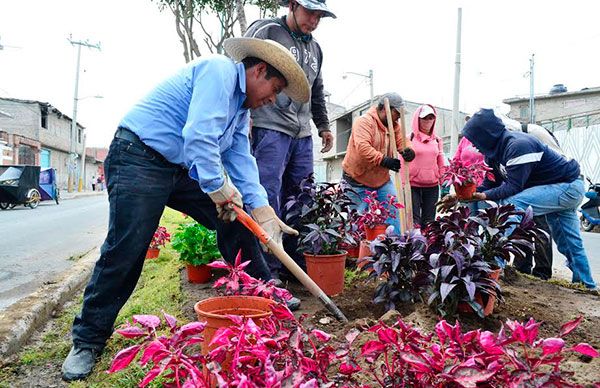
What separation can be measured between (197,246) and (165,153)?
5.59ft

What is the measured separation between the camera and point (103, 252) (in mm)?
2484

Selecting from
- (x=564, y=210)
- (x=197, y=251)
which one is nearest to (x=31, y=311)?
(x=197, y=251)

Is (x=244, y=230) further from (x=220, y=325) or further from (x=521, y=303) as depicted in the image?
(x=521, y=303)

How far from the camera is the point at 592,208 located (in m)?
11.6

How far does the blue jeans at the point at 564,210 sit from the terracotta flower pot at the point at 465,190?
0.33m

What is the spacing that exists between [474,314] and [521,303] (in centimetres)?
58

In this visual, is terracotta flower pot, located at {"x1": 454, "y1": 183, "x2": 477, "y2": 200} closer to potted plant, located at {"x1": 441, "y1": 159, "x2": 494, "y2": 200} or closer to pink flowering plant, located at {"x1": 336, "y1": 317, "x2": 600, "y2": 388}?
potted plant, located at {"x1": 441, "y1": 159, "x2": 494, "y2": 200}

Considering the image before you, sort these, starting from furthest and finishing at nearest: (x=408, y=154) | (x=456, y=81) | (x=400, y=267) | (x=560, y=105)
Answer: (x=560, y=105)
(x=456, y=81)
(x=408, y=154)
(x=400, y=267)

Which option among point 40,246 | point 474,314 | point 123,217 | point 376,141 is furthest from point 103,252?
point 40,246

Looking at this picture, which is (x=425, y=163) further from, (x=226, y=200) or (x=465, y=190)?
(x=226, y=200)

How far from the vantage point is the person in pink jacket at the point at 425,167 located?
564 centimetres

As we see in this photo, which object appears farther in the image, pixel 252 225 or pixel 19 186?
pixel 19 186

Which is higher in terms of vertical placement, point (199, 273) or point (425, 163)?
point (425, 163)

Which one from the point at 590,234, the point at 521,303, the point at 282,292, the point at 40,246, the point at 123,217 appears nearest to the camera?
the point at 282,292
